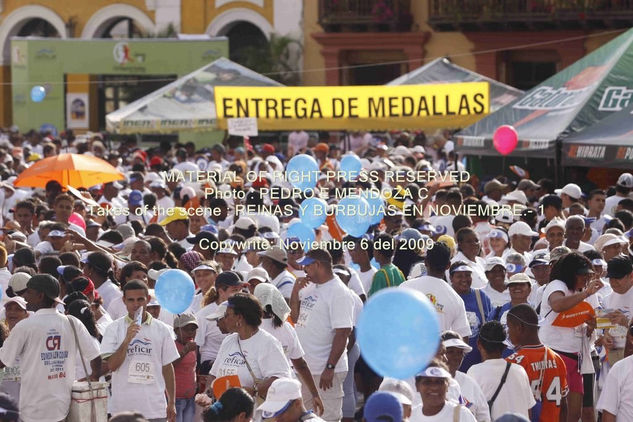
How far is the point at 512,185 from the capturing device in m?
18.1

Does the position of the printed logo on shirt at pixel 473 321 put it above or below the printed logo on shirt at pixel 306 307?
below

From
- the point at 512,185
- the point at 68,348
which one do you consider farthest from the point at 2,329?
the point at 512,185

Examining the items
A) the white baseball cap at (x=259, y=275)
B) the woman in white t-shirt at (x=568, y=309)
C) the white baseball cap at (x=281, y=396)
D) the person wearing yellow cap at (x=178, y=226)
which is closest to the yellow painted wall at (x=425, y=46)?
the person wearing yellow cap at (x=178, y=226)

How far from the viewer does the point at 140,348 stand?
26.2 feet

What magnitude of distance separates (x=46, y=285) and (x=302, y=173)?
763 cm

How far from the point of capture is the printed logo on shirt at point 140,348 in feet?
26.2

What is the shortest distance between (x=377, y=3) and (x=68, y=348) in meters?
25.7

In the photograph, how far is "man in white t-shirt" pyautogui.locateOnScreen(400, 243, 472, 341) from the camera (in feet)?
28.7

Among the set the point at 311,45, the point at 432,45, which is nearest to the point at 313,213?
the point at 432,45

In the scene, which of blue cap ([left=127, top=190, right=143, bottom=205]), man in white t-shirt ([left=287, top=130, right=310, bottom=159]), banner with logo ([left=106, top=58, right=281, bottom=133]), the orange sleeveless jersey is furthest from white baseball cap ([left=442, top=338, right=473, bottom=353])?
man in white t-shirt ([left=287, top=130, right=310, bottom=159])

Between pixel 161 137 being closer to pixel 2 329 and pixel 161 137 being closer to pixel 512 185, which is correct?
pixel 512 185

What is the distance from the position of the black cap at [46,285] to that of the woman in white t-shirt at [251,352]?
109 centimetres

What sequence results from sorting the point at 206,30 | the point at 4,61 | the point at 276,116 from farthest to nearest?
the point at 4,61 → the point at 206,30 → the point at 276,116

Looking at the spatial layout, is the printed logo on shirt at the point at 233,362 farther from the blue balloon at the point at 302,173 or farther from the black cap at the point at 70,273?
the blue balloon at the point at 302,173
